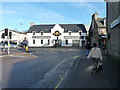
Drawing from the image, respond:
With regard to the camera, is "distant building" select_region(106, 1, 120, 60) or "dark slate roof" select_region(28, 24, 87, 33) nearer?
"distant building" select_region(106, 1, 120, 60)

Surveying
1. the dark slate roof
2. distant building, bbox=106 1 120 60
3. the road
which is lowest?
the road

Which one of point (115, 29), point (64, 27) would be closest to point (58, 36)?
point (64, 27)

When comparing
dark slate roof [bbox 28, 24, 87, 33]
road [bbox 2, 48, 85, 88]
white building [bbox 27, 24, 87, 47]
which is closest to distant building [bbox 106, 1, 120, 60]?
road [bbox 2, 48, 85, 88]

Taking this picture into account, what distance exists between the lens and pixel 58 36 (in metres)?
55.4

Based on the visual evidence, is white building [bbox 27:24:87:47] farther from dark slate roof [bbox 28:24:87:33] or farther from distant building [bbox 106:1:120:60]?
distant building [bbox 106:1:120:60]

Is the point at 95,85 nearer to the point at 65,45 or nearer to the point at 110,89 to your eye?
the point at 110,89

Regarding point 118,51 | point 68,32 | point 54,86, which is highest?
point 68,32

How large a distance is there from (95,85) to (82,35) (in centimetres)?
4947

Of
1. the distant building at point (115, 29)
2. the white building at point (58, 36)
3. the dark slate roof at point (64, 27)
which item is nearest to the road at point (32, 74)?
the distant building at point (115, 29)

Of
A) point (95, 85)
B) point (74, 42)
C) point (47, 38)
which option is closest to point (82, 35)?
point (74, 42)

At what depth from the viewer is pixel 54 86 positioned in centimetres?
575

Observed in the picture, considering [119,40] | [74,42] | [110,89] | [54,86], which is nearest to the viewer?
[110,89]

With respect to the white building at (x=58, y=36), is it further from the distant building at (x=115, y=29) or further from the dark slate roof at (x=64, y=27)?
the distant building at (x=115, y=29)

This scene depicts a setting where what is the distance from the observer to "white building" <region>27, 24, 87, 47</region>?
179 ft
